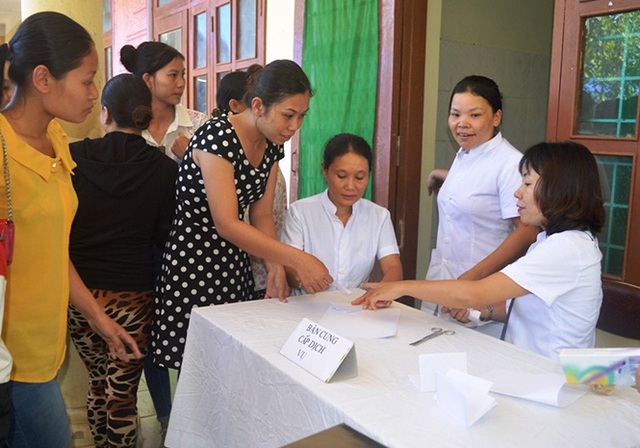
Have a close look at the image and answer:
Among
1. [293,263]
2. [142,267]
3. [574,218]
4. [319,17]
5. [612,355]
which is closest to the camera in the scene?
[612,355]

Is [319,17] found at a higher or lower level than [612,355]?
higher

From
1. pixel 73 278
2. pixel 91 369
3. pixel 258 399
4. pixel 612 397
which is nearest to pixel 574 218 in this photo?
pixel 612 397

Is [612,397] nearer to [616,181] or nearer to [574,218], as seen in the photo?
[574,218]

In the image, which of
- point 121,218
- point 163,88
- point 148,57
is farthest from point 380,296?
point 148,57

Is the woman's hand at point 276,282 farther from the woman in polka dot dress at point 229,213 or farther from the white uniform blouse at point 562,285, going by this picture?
the white uniform blouse at point 562,285

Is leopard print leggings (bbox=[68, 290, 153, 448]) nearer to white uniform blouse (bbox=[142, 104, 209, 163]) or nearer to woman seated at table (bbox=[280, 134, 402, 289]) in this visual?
woman seated at table (bbox=[280, 134, 402, 289])

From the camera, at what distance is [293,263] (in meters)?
1.56

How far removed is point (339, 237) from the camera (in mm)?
1945

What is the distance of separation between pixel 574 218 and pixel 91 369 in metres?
1.51

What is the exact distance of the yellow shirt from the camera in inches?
43.8

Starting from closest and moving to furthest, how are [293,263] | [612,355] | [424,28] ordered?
1. [612,355]
2. [293,263]
3. [424,28]

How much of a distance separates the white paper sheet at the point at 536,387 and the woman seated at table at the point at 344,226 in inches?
31.8

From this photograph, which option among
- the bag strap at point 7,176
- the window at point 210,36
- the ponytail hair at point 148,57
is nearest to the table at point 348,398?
the bag strap at point 7,176

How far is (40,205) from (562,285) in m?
1.10
